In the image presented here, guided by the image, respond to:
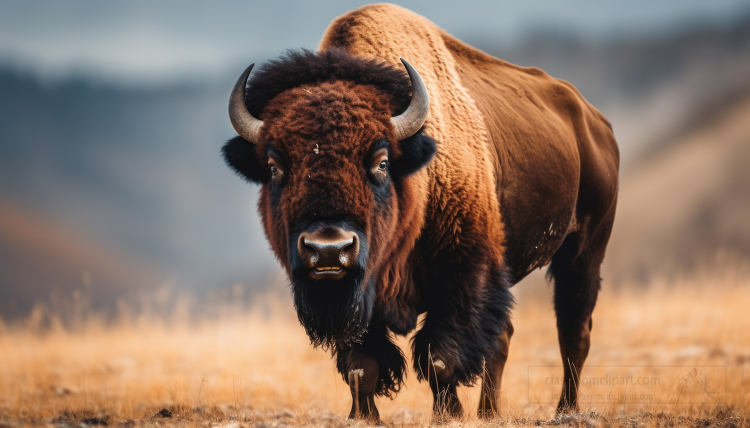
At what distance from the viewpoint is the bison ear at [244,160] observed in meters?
3.99

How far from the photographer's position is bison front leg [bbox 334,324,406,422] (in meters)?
4.29

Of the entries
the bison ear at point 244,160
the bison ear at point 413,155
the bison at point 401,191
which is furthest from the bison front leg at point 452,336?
the bison ear at point 244,160

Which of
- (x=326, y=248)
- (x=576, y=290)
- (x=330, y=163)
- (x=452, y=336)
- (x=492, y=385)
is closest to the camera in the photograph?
(x=326, y=248)

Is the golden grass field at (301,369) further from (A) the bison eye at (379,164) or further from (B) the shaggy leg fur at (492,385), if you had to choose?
(A) the bison eye at (379,164)

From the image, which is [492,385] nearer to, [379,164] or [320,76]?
[379,164]

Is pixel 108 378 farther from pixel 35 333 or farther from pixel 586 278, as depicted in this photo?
pixel 586 278

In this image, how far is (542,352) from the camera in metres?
10.4

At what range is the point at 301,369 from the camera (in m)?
9.23

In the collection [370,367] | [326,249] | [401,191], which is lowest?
[370,367]

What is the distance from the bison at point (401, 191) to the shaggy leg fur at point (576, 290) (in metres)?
0.30

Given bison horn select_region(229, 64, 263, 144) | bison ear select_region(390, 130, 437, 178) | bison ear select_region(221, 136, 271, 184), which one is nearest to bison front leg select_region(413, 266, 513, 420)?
bison ear select_region(390, 130, 437, 178)

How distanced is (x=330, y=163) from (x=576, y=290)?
3.74m

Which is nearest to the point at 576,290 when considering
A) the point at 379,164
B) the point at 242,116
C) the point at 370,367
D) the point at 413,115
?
the point at 370,367

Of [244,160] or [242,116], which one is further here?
[244,160]
